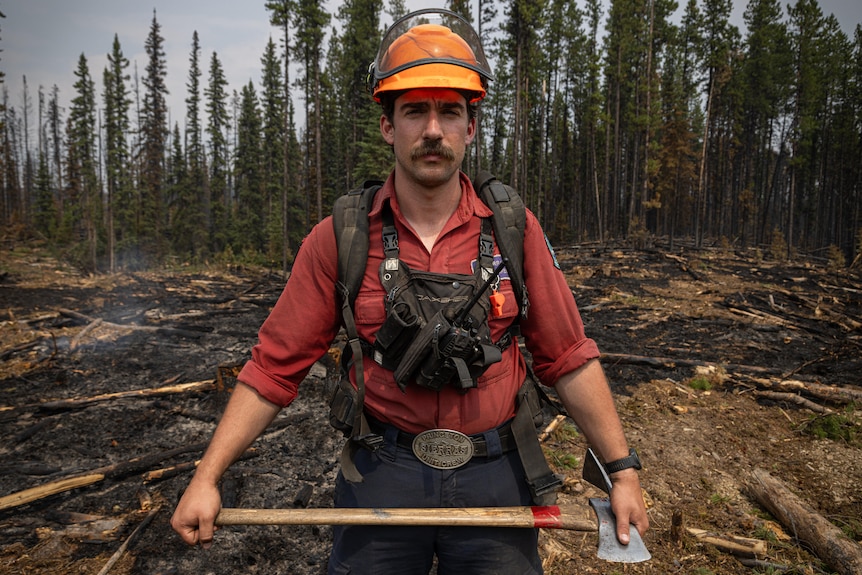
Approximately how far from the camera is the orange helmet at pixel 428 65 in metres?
2.09

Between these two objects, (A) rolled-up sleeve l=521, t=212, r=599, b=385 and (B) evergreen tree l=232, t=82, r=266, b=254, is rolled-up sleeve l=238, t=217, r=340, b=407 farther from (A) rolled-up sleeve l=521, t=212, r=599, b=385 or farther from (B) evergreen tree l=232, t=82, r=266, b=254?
(B) evergreen tree l=232, t=82, r=266, b=254

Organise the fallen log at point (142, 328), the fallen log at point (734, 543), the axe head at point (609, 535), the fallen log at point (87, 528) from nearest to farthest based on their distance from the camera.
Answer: the axe head at point (609, 535), the fallen log at point (734, 543), the fallen log at point (87, 528), the fallen log at point (142, 328)

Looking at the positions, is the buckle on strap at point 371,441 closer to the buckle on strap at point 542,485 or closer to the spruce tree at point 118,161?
the buckle on strap at point 542,485

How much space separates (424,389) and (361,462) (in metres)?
0.46

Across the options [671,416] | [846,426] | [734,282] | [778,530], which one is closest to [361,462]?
[778,530]

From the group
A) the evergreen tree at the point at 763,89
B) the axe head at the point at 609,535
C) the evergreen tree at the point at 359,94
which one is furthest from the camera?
the evergreen tree at the point at 763,89

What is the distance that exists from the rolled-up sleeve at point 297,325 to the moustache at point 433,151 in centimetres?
51

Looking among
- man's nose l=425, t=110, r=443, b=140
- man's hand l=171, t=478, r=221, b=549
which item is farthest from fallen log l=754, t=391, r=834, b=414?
man's hand l=171, t=478, r=221, b=549

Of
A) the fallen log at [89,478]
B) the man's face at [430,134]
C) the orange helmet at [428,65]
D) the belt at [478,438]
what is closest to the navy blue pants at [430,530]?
the belt at [478,438]

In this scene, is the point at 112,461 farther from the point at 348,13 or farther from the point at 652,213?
the point at 652,213

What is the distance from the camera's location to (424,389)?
203 cm

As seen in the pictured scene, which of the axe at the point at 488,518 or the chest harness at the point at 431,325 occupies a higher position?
the chest harness at the point at 431,325

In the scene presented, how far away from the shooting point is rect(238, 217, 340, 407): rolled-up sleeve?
2.10m

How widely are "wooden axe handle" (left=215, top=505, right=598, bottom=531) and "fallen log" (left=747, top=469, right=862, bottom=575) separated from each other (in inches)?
125
